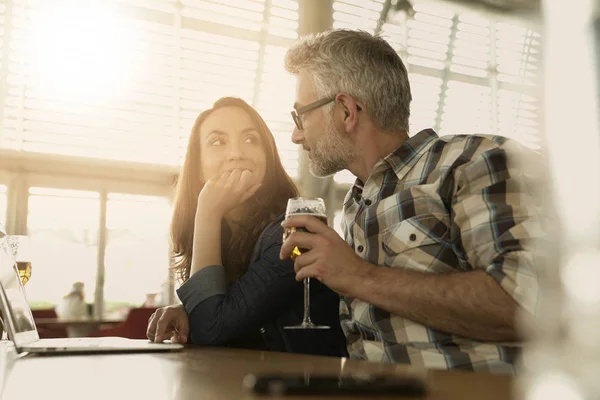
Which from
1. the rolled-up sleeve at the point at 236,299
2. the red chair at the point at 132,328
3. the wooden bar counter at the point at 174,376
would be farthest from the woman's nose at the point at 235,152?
the red chair at the point at 132,328

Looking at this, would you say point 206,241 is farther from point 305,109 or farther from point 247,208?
point 305,109

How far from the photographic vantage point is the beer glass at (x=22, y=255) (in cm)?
238

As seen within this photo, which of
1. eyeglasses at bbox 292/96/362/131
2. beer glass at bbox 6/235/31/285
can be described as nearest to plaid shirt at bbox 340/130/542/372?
eyeglasses at bbox 292/96/362/131

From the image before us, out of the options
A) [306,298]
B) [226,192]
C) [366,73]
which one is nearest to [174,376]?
[306,298]

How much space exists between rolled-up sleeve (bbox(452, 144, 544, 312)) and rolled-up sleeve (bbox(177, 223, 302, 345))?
533 millimetres

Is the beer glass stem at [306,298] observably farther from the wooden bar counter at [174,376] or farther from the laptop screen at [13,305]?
the laptop screen at [13,305]

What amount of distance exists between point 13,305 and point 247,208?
0.99 m

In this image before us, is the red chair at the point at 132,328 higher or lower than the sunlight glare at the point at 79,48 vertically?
lower

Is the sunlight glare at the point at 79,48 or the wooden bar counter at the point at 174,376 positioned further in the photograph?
the sunlight glare at the point at 79,48

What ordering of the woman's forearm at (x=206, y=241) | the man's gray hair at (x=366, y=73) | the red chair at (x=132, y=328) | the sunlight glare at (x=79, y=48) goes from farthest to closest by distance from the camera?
the sunlight glare at (x=79, y=48) < the red chair at (x=132, y=328) < the man's gray hair at (x=366, y=73) < the woman's forearm at (x=206, y=241)

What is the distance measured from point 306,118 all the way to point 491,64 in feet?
38.7

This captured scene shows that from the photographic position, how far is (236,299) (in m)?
1.85

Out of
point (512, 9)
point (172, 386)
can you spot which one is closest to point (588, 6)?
point (172, 386)

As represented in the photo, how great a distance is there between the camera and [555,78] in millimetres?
891
